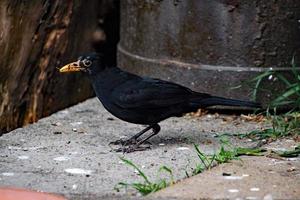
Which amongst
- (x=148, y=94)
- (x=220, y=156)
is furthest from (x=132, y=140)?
(x=220, y=156)

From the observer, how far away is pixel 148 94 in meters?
5.26

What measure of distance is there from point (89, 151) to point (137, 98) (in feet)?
1.33

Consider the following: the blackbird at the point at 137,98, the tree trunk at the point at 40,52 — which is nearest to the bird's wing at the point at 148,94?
the blackbird at the point at 137,98

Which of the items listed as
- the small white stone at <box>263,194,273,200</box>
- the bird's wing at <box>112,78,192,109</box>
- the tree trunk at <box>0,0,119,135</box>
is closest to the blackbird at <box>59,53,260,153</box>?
the bird's wing at <box>112,78,192,109</box>

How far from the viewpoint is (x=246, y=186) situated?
4.31 meters

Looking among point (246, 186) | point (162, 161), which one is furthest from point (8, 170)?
point (246, 186)

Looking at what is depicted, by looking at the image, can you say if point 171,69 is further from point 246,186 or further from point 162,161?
point 246,186

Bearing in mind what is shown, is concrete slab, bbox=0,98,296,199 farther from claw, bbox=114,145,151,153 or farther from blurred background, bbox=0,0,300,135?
blurred background, bbox=0,0,300,135

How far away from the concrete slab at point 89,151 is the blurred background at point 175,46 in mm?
210

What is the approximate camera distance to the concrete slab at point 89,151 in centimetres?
442

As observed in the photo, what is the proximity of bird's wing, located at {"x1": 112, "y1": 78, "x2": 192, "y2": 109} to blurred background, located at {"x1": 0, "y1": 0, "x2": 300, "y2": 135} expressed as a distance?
0.72 meters

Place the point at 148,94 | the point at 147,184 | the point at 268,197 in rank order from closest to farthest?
1. the point at 268,197
2. the point at 147,184
3. the point at 148,94

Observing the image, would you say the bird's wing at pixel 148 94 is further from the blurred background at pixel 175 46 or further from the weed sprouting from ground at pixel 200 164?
the blurred background at pixel 175 46

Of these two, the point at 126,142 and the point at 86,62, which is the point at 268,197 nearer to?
the point at 126,142
